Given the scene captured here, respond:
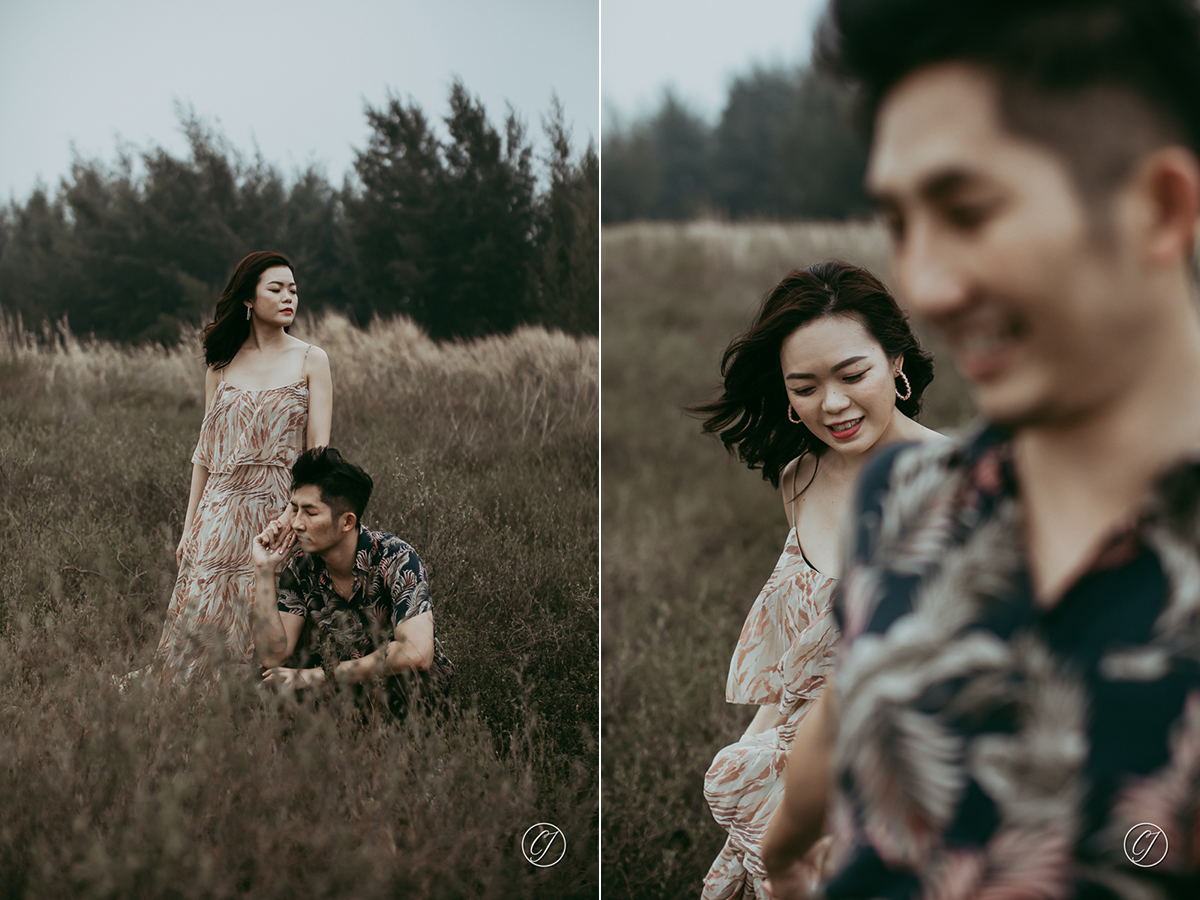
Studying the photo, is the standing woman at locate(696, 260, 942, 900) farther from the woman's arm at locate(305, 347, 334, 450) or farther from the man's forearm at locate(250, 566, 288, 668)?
the man's forearm at locate(250, 566, 288, 668)

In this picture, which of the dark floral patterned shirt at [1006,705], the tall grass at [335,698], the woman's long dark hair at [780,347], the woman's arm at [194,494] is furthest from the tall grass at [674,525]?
the dark floral patterned shirt at [1006,705]

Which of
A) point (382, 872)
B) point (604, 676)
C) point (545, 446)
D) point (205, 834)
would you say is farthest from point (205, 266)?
point (604, 676)

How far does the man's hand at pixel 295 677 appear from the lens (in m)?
2.97

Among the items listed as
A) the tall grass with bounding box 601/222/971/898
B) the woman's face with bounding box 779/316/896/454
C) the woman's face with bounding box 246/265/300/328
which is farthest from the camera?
the tall grass with bounding box 601/222/971/898

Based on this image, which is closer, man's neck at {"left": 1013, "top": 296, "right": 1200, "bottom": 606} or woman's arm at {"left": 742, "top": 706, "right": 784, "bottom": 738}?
man's neck at {"left": 1013, "top": 296, "right": 1200, "bottom": 606}

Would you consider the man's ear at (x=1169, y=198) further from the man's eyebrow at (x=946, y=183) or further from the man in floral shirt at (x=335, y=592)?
the man in floral shirt at (x=335, y=592)

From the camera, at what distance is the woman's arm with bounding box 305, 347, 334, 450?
10.0ft

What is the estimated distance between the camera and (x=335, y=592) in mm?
2994

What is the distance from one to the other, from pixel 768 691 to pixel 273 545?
1509 mm

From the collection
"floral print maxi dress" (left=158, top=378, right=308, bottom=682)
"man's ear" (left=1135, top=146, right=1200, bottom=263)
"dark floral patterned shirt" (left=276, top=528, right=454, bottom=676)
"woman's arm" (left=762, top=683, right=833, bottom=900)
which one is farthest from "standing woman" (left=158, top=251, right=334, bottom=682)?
"man's ear" (left=1135, top=146, right=1200, bottom=263)

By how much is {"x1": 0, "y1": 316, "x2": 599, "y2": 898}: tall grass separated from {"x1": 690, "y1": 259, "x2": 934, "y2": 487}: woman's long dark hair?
0.87 m

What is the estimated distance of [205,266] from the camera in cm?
310

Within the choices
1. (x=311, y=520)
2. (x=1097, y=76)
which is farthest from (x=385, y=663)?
(x=1097, y=76)

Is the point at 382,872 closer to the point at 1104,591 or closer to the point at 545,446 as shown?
the point at 545,446
